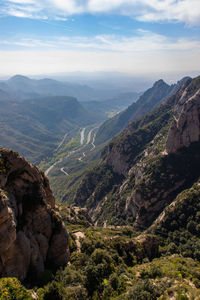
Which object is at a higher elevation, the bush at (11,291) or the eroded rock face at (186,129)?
the eroded rock face at (186,129)

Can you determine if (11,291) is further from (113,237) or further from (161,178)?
(161,178)

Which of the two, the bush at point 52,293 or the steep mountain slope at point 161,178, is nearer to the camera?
the bush at point 52,293

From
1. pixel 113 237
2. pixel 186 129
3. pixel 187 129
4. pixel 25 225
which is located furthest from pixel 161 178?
pixel 25 225

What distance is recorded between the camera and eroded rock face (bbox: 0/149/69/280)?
26.7 m

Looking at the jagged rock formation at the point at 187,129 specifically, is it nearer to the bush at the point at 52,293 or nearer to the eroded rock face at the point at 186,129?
the eroded rock face at the point at 186,129

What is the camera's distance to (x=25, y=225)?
32.8m

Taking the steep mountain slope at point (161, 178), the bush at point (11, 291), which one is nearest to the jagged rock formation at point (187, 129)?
the steep mountain slope at point (161, 178)

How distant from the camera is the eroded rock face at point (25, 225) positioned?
26672 millimetres

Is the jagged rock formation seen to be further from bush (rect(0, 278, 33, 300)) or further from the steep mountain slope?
bush (rect(0, 278, 33, 300))

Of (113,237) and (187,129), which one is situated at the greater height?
(187,129)

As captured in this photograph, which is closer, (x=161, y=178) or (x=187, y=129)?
(x=161, y=178)

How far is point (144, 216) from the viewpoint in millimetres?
91688

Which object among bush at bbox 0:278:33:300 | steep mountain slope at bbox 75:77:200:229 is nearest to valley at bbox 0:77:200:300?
bush at bbox 0:278:33:300

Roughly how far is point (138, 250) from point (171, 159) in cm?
5488
